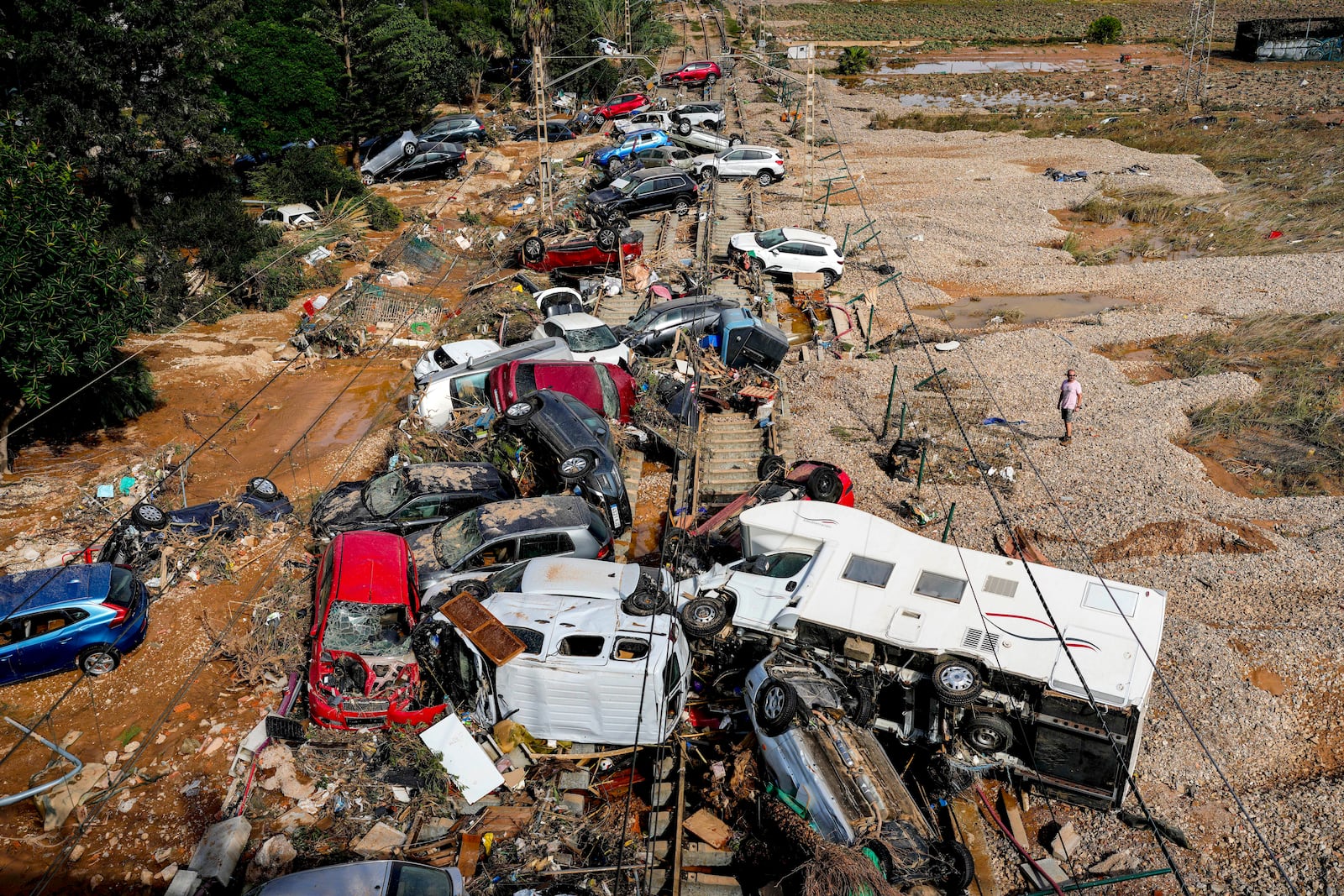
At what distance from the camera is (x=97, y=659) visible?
36.1 feet

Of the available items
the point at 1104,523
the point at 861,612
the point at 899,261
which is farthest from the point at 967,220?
the point at 861,612

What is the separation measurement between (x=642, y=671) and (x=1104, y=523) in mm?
9208

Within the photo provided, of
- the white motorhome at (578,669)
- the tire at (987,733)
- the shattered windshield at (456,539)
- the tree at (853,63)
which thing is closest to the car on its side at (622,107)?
the tree at (853,63)

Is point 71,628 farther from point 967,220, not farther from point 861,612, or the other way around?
point 967,220

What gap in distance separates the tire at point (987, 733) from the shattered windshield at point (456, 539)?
264 inches

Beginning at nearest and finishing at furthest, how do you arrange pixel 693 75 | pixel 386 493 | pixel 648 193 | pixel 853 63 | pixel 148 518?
pixel 148 518 < pixel 386 493 < pixel 648 193 < pixel 693 75 < pixel 853 63

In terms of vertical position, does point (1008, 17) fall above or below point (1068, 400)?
above

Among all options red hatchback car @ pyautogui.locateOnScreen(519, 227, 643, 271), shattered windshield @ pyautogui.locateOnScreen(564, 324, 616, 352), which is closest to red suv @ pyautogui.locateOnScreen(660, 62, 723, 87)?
red hatchback car @ pyautogui.locateOnScreen(519, 227, 643, 271)

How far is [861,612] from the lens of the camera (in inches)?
405

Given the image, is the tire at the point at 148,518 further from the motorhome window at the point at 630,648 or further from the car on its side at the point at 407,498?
the motorhome window at the point at 630,648

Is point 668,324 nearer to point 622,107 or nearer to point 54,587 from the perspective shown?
point 54,587

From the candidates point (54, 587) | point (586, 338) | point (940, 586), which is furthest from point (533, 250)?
point (940, 586)

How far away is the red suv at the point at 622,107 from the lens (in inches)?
1624

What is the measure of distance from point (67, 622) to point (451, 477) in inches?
208
